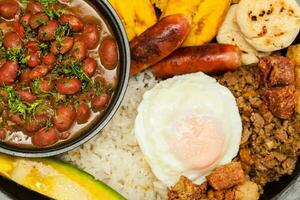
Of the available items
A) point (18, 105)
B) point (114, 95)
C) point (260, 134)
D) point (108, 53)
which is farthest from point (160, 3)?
point (18, 105)

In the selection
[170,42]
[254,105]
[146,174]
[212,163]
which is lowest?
[146,174]

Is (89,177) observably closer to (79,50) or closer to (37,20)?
(79,50)

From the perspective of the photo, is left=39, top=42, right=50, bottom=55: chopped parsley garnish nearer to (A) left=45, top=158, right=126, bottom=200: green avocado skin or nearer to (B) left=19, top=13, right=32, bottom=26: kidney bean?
(B) left=19, top=13, right=32, bottom=26: kidney bean

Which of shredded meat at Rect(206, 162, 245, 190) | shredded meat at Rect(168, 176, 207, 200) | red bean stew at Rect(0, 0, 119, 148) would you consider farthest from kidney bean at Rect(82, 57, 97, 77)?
shredded meat at Rect(206, 162, 245, 190)

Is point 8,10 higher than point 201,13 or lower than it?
higher

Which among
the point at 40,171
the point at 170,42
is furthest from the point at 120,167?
the point at 170,42

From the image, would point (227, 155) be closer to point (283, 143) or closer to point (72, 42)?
point (283, 143)
